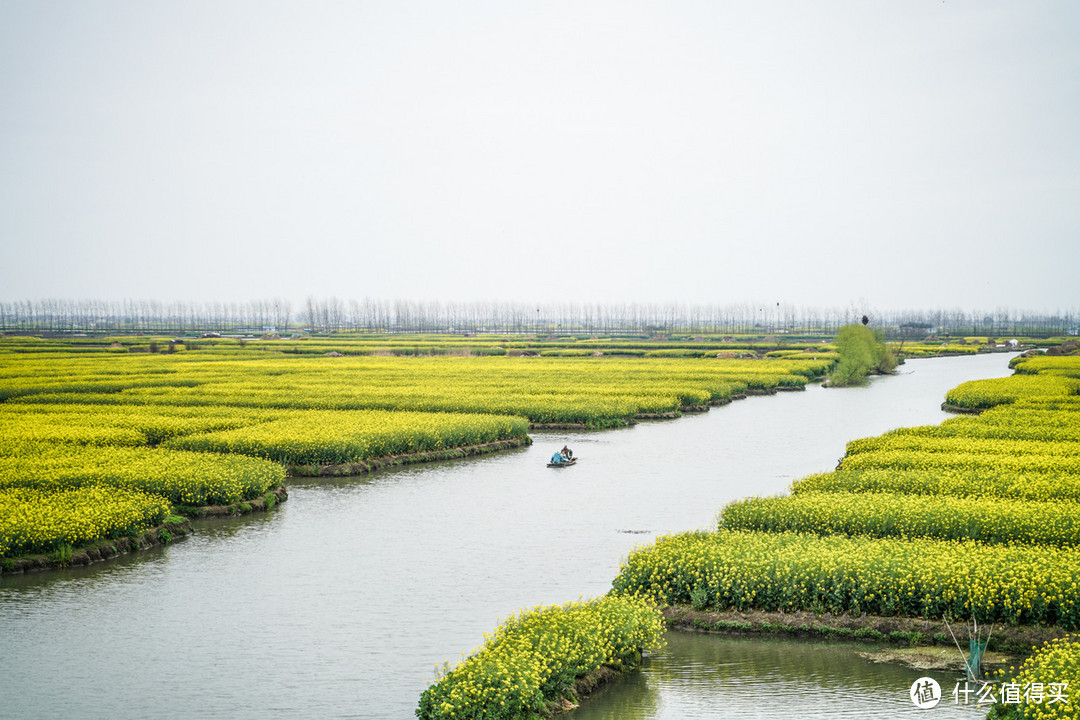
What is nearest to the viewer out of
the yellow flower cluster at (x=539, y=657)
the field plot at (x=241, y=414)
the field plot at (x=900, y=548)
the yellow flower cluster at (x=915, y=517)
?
the yellow flower cluster at (x=539, y=657)

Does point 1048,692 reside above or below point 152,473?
below

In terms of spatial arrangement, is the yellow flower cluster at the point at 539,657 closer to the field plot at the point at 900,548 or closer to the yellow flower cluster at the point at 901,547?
the field plot at the point at 900,548

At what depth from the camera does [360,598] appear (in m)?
20.4

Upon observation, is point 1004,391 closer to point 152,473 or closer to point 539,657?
point 152,473

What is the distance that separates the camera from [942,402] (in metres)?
66.0

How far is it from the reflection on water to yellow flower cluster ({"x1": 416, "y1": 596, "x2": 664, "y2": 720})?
1.86 ft

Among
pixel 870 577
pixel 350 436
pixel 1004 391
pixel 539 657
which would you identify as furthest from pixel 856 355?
pixel 539 657

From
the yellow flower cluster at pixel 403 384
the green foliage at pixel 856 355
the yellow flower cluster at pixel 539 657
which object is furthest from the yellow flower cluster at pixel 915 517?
the green foliage at pixel 856 355

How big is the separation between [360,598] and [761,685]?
31.1 ft

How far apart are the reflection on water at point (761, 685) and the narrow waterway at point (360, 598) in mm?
65

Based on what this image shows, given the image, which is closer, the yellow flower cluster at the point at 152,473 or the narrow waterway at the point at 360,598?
the narrow waterway at the point at 360,598

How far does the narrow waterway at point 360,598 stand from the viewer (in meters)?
15.1

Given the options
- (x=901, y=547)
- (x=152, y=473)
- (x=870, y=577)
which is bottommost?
(x=870, y=577)

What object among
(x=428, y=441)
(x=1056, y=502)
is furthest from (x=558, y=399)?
(x=1056, y=502)
